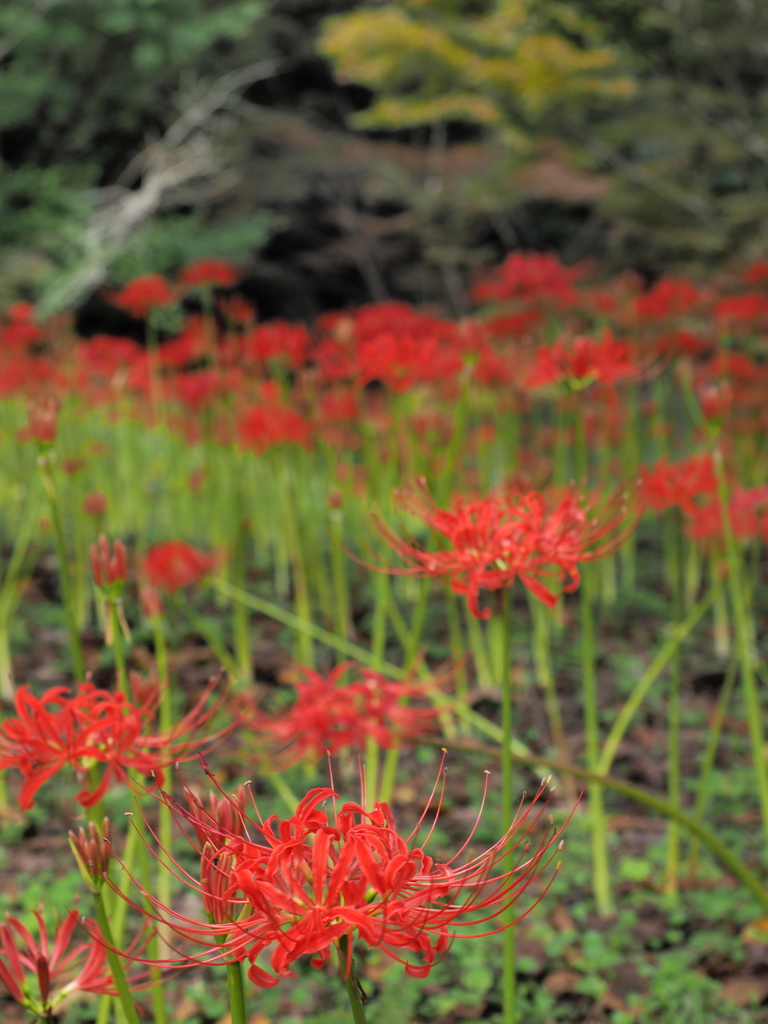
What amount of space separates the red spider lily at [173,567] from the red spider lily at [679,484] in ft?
3.83

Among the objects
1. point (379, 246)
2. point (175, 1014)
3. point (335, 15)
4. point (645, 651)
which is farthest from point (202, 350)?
point (335, 15)

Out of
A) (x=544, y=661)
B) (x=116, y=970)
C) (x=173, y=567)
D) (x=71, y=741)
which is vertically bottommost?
(x=544, y=661)

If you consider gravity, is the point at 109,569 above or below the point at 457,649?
above

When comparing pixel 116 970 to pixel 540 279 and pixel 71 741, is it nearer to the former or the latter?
pixel 71 741

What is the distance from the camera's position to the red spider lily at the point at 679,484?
192 cm

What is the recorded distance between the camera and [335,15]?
428 inches

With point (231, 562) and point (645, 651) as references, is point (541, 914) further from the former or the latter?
point (231, 562)

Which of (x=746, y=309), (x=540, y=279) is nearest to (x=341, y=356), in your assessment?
(x=540, y=279)

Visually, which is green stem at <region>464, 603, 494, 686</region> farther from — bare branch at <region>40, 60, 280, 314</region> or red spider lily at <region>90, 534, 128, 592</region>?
bare branch at <region>40, 60, 280, 314</region>

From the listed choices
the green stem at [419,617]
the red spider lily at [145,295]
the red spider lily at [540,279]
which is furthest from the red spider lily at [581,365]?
the red spider lily at [145,295]

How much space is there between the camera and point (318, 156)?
392 inches

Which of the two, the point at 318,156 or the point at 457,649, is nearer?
the point at 457,649

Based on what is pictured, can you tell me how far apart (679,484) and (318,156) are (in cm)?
889

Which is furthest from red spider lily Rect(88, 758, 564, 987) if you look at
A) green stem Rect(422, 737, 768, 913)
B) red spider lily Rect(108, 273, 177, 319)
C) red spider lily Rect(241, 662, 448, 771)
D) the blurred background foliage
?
the blurred background foliage
